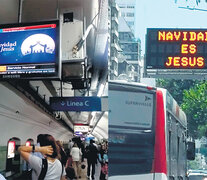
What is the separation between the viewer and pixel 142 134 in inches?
65.2

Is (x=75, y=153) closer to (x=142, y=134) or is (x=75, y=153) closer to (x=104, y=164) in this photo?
(x=104, y=164)

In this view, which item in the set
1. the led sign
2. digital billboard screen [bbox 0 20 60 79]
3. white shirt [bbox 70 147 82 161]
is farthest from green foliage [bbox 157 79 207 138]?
the led sign

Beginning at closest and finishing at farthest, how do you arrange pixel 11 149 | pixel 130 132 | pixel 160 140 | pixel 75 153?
pixel 130 132
pixel 160 140
pixel 75 153
pixel 11 149

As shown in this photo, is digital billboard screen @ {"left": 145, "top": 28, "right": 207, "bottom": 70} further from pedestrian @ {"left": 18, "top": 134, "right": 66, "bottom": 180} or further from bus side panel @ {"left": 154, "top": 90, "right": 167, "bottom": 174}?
pedestrian @ {"left": 18, "top": 134, "right": 66, "bottom": 180}

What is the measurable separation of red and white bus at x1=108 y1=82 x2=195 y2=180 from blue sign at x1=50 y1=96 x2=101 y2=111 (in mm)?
2222

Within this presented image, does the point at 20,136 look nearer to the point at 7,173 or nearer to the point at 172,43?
the point at 7,173

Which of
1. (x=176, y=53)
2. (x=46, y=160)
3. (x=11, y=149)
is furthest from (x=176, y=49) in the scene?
(x=11, y=149)

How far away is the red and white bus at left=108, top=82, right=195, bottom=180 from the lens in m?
1.46

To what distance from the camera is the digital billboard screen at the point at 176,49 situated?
1.39m

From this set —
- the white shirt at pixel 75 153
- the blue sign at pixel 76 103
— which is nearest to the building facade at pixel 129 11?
the blue sign at pixel 76 103

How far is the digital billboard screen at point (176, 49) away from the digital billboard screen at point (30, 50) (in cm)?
147

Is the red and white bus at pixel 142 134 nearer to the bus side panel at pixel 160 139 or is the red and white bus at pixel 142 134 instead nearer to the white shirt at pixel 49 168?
the bus side panel at pixel 160 139

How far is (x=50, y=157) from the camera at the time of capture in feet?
5.73

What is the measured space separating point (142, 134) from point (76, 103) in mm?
2616
